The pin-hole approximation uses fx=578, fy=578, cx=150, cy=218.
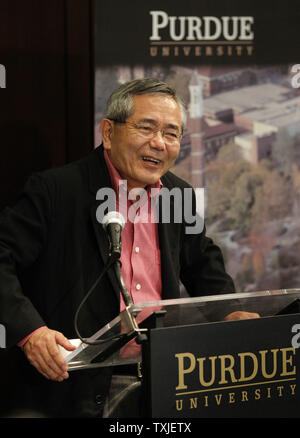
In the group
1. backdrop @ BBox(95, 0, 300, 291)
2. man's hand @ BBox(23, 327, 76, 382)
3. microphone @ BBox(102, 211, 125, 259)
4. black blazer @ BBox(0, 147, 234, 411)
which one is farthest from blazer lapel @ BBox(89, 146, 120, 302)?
microphone @ BBox(102, 211, 125, 259)

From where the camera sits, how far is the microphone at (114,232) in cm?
153

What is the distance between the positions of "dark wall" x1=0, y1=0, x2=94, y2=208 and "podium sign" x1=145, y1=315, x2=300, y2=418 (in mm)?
1322

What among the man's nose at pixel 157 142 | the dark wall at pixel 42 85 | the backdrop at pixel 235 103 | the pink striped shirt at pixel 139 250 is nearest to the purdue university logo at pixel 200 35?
the backdrop at pixel 235 103

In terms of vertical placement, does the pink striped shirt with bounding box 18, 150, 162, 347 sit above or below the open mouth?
below

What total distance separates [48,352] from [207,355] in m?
0.50

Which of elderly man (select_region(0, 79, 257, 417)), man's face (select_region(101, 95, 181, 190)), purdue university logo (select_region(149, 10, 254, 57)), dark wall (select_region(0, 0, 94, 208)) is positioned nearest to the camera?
elderly man (select_region(0, 79, 257, 417))

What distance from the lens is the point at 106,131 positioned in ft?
7.72

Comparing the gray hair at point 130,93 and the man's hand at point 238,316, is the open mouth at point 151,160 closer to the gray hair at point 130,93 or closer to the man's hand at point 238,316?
the gray hair at point 130,93

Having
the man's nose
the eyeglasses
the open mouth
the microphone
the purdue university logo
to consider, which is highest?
the purdue university logo

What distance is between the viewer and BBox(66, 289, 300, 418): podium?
146 centimetres

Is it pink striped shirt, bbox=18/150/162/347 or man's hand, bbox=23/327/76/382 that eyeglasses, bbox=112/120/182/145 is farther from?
man's hand, bbox=23/327/76/382

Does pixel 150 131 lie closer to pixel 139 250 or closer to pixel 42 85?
pixel 139 250

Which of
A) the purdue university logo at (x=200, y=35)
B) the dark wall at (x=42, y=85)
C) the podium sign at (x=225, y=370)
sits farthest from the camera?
the purdue university logo at (x=200, y=35)

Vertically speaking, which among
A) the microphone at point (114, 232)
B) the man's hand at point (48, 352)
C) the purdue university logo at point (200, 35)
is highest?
the purdue university logo at point (200, 35)
